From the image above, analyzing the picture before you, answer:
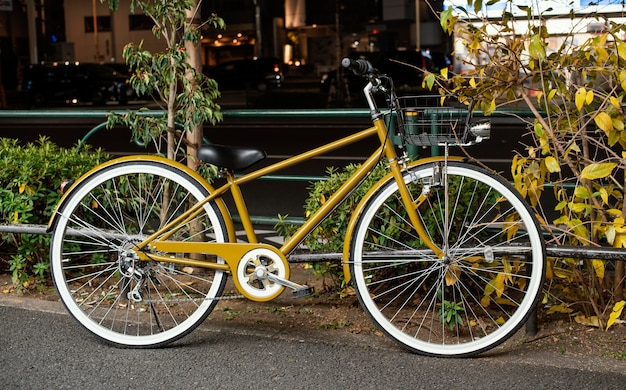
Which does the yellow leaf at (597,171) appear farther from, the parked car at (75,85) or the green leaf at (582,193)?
the parked car at (75,85)

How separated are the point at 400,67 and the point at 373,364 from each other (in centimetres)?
2074

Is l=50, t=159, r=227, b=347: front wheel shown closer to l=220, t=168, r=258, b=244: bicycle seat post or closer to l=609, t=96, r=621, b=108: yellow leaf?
l=220, t=168, r=258, b=244: bicycle seat post

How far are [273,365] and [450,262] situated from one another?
950 millimetres

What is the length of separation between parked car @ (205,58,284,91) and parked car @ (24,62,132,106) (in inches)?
134

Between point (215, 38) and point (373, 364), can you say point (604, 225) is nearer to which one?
point (373, 364)

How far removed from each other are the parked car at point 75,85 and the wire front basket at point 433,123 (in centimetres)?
2584

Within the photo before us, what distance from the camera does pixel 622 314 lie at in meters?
4.31

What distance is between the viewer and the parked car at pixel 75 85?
94.4ft

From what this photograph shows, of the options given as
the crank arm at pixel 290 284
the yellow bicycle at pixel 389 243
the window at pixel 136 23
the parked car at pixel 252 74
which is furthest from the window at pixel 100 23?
the crank arm at pixel 290 284

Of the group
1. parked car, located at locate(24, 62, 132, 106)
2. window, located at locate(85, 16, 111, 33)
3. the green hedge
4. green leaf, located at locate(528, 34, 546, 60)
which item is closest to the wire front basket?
green leaf, located at locate(528, 34, 546, 60)

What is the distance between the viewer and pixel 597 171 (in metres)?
3.79

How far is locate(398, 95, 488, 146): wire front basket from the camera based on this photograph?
3.69m

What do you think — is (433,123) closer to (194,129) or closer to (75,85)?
(194,129)

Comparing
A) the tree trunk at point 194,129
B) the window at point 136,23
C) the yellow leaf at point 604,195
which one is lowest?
the yellow leaf at point 604,195
